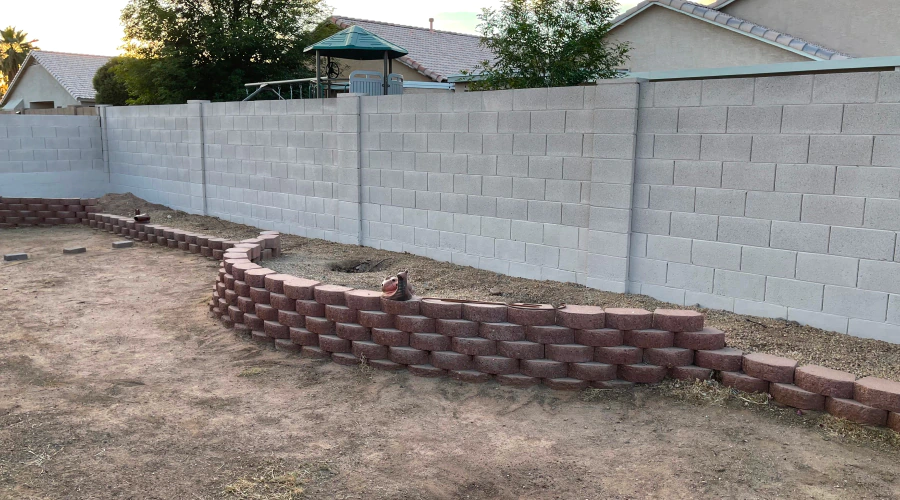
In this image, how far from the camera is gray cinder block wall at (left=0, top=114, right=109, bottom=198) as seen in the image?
43.7ft

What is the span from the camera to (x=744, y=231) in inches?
217

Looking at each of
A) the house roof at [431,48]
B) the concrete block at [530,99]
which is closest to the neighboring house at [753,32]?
the house roof at [431,48]

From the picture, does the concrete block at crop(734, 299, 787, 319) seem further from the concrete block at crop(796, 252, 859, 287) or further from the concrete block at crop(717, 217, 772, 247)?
the concrete block at crop(717, 217, 772, 247)

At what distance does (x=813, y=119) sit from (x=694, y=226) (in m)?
1.20

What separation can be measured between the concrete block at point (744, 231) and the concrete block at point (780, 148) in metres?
0.48

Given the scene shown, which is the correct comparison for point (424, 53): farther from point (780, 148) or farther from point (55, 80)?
point (55, 80)

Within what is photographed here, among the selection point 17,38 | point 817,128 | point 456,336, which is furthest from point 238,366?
point 17,38

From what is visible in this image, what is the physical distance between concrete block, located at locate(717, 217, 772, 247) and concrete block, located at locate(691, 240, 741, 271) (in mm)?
62

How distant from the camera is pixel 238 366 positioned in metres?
5.38

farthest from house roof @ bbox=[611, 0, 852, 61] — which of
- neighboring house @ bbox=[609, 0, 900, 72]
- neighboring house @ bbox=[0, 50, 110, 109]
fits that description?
neighboring house @ bbox=[0, 50, 110, 109]

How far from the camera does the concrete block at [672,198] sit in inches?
228

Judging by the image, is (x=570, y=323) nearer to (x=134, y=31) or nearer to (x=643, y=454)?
(x=643, y=454)

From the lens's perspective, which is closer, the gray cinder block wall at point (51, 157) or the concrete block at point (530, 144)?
the concrete block at point (530, 144)

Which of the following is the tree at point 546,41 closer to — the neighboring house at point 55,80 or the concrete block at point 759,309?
the concrete block at point 759,309
